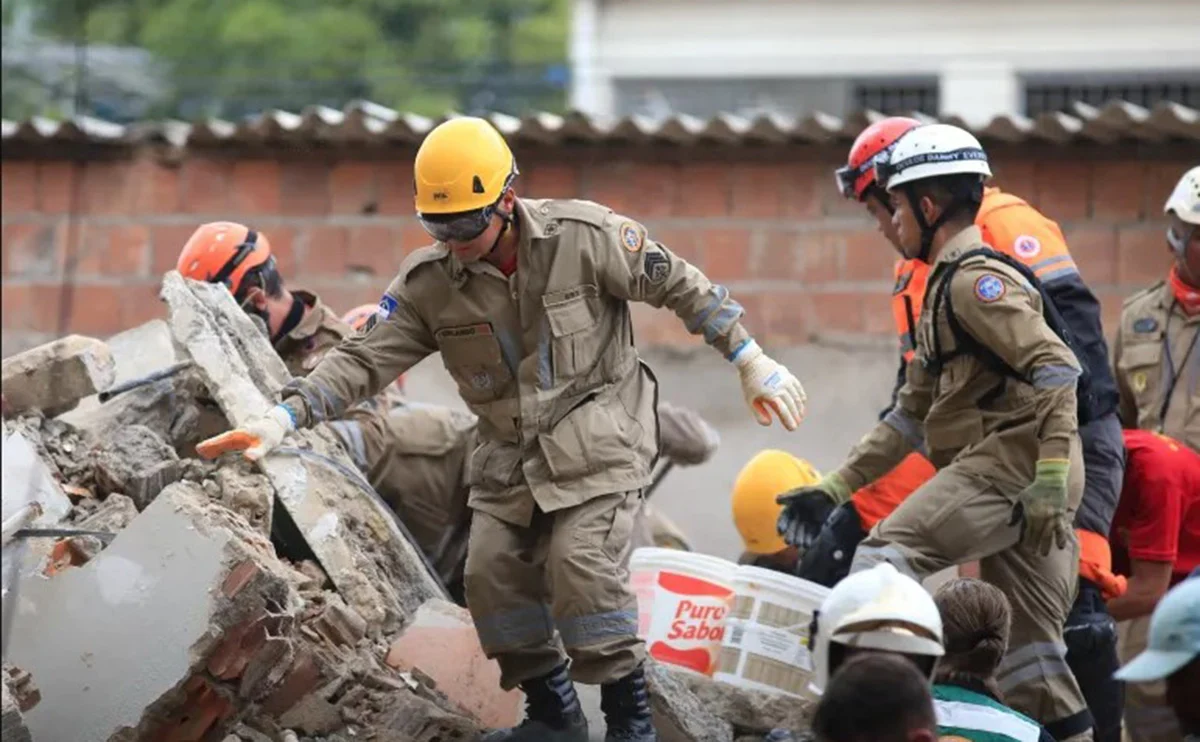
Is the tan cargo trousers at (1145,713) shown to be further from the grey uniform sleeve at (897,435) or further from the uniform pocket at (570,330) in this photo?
the uniform pocket at (570,330)

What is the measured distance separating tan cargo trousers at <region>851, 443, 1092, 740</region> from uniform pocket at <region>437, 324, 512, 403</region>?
3.85 ft

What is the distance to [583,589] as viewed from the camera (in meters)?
5.62

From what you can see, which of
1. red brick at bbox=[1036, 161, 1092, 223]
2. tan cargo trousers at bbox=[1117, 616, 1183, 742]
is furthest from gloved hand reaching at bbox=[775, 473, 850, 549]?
red brick at bbox=[1036, 161, 1092, 223]

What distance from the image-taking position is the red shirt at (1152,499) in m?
6.89

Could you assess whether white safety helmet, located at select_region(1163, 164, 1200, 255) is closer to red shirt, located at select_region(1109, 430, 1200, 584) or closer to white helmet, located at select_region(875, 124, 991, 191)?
red shirt, located at select_region(1109, 430, 1200, 584)

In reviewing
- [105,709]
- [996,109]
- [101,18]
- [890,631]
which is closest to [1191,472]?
[890,631]

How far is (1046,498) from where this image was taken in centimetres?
581

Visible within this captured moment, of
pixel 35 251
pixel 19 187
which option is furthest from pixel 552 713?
pixel 19 187

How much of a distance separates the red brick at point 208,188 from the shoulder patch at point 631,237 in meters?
5.15

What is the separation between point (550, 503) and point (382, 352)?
68 cm

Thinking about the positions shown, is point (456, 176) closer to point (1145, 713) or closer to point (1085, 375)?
point (1085, 375)

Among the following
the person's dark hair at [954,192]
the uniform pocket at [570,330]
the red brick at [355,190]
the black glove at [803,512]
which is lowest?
the black glove at [803,512]

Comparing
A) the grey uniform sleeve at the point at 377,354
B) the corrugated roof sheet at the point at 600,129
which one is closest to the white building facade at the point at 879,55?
the corrugated roof sheet at the point at 600,129

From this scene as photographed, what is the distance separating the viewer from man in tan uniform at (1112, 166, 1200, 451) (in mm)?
7484
